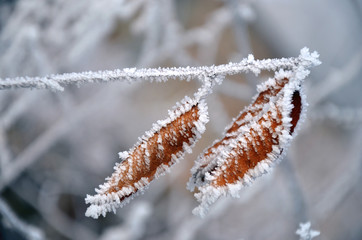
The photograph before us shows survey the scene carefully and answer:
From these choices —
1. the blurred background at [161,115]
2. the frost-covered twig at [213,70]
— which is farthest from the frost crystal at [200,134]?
the blurred background at [161,115]

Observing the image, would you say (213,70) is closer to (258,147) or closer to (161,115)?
(258,147)

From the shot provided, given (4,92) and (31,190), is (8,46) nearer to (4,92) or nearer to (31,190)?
(4,92)

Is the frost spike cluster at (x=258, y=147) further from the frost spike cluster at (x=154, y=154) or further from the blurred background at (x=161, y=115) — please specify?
the blurred background at (x=161, y=115)

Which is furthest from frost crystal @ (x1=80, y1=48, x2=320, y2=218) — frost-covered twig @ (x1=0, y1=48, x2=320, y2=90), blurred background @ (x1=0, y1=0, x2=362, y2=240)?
blurred background @ (x1=0, y1=0, x2=362, y2=240)

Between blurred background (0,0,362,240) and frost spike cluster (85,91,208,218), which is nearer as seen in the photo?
frost spike cluster (85,91,208,218)

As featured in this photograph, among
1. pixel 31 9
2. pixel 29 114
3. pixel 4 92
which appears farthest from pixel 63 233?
pixel 31 9

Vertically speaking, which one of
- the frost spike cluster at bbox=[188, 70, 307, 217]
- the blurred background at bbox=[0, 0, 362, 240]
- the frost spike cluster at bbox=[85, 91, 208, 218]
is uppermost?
the blurred background at bbox=[0, 0, 362, 240]

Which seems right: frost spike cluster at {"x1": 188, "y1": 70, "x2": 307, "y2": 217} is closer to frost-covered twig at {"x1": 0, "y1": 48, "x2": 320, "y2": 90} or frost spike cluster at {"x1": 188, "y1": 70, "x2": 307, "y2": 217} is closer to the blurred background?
frost-covered twig at {"x1": 0, "y1": 48, "x2": 320, "y2": 90}

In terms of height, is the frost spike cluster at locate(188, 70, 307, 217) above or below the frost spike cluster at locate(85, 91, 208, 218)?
below
